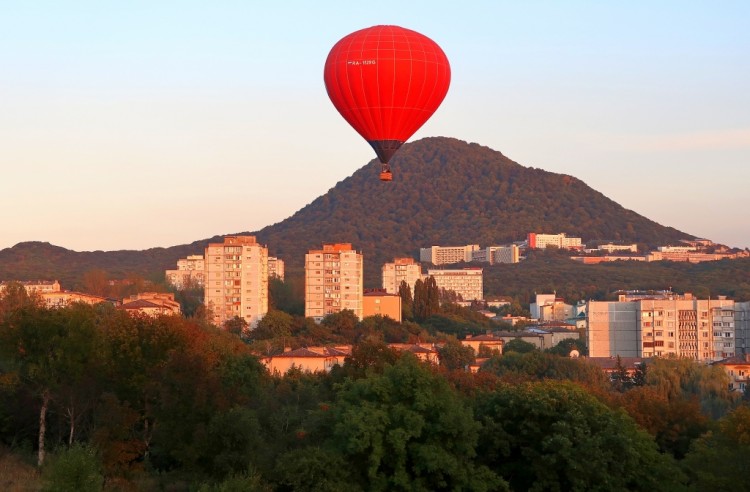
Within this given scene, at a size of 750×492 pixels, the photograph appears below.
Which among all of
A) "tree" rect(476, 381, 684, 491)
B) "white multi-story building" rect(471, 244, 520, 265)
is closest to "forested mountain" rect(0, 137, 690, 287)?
"white multi-story building" rect(471, 244, 520, 265)

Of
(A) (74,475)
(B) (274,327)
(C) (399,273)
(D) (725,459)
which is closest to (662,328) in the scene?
(B) (274,327)

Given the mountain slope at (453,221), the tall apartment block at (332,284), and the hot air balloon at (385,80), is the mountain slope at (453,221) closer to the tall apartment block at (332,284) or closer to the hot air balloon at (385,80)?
the tall apartment block at (332,284)

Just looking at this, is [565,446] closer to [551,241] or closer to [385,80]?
[385,80]

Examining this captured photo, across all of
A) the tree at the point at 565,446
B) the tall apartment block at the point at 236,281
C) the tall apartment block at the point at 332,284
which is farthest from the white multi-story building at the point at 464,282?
the tree at the point at 565,446

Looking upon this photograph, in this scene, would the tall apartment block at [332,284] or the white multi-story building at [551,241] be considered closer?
the tall apartment block at [332,284]

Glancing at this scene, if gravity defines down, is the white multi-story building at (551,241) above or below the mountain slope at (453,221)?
below

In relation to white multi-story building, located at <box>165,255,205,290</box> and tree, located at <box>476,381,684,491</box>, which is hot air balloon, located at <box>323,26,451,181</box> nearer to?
tree, located at <box>476,381,684,491</box>

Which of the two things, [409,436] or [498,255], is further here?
[498,255]

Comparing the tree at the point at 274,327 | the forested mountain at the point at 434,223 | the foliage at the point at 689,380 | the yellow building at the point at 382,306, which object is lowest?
the foliage at the point at 689,380
